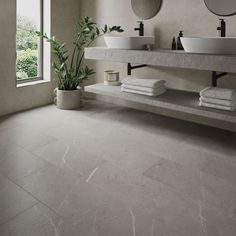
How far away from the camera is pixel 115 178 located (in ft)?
6.61

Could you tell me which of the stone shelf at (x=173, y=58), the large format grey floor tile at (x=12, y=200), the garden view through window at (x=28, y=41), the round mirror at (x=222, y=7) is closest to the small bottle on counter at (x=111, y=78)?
the stone shelf at (x=173, y=58)

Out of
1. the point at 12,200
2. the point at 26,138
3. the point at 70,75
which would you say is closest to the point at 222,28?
the point at 70,75

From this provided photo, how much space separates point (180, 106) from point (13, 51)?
1.98m

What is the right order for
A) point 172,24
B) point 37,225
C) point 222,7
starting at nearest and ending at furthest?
point 37,225, point 222,7, point 172,24

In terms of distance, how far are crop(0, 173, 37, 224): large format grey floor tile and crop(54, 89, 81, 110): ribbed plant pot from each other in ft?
5.76

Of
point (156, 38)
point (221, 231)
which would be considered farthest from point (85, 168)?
point (156, 38)

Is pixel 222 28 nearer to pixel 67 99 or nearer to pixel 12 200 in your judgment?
pixel 67 99

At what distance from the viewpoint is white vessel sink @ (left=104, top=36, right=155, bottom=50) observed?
285 centimetres

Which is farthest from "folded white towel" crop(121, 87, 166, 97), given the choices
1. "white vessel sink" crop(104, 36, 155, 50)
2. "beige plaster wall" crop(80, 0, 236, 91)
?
"white vessel sink" crop(104, 36, 155, 50)

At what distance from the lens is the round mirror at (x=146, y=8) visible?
10.5 ft

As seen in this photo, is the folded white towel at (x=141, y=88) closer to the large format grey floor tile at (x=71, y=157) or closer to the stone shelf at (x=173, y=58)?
the stone shelf at (x=173, y=58)

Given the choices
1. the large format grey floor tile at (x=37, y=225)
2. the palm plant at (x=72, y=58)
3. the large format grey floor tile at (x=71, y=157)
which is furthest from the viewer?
the palm plant at (x=72, y=58)

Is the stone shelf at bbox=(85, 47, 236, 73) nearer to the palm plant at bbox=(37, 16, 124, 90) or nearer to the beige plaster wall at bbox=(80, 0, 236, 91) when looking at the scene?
the palm plant at bbox=(37, 16, 124, 90)

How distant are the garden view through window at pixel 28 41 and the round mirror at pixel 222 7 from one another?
2.03 metres
